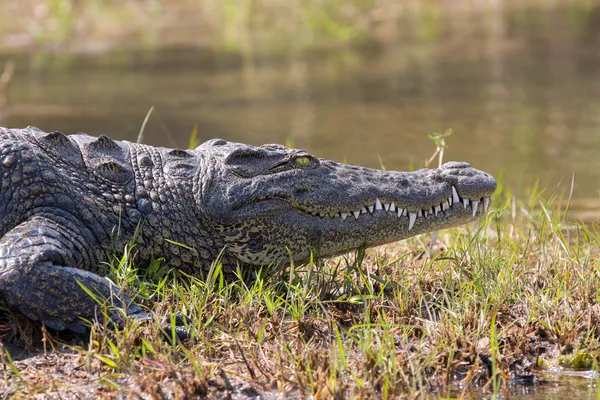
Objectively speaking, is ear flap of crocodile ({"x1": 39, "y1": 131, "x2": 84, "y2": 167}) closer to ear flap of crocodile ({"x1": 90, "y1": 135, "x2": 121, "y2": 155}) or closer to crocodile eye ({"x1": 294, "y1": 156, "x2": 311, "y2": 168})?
ear flap of crocodile ({"x1": 90, "y1": 135, "x2": 121, "y2": 155})

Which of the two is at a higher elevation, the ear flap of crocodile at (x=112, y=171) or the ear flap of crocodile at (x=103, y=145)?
the ear flap of crocodile at (x=103, y=145)

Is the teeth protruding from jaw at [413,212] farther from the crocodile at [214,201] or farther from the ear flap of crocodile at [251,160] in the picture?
the ear flap of crocodile at [251,160]

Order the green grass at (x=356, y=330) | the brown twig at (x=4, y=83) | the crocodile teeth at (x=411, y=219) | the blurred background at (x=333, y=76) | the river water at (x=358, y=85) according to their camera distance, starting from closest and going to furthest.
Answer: the green grass at (x=356, y=330) < the crocodile teeth at (x=411, y=219) < the brown twig at (x=4, y=83) < the river water at (x=358, y=85) < the blurred background at (x=333, y=76)

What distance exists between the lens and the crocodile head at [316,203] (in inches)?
Result: 177

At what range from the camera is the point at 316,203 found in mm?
4547

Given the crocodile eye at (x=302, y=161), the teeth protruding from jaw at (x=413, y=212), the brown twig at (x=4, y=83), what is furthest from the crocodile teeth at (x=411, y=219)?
the brown twig at (x=4, y=83)

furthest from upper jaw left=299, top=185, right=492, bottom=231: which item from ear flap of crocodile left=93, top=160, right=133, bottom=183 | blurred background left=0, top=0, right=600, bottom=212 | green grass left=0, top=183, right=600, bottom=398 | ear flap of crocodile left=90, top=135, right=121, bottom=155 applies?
blurred background left=0, top=0, right=600, bottom=212

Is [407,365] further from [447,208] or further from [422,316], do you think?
[447,208]

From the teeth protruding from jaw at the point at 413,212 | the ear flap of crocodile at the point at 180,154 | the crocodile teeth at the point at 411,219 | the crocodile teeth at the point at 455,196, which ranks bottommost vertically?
the crocodile teeth at the point at 411,219

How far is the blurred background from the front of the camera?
9.19 meters

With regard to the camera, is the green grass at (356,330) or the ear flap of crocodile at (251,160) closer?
the green grass at (356,330)

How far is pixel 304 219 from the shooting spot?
454 cm

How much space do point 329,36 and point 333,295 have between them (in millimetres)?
11903

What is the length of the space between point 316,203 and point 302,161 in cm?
25
